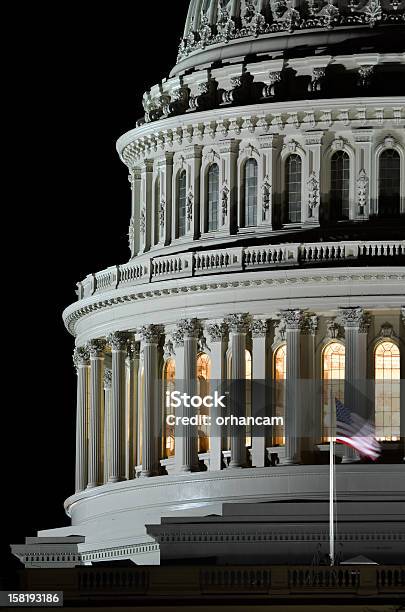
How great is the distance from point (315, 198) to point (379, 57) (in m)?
6.09

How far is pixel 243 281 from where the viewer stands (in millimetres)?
131750

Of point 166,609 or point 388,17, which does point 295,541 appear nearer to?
point 166,609

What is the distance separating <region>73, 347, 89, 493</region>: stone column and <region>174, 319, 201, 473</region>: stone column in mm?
8016

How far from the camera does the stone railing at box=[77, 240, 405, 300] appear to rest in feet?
427

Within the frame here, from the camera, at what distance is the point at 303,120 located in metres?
134

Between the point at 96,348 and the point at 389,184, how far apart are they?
14.6 meters

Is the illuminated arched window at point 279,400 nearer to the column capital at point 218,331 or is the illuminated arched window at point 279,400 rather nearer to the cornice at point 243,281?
the column capital at point 218,331

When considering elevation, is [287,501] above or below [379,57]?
below

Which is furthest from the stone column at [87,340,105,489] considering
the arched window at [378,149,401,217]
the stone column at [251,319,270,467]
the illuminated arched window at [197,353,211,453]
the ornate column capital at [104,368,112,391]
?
the arched window at [378,149,401,217]

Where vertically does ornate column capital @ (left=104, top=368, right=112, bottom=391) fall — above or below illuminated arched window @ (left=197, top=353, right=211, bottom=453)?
above

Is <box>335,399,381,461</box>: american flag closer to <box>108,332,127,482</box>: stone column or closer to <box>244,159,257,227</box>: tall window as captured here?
<box>244,159,257,227</box>: tall window

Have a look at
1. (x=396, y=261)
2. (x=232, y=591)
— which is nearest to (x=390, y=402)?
(x=396, y=261)

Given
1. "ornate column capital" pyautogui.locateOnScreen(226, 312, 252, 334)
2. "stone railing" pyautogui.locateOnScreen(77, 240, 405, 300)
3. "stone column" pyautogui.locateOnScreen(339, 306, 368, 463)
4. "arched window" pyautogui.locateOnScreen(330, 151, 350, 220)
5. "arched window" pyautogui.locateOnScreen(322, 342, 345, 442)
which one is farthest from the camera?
"arched window" pyautogui.locateOnScreen(330, 151, 350, 220)

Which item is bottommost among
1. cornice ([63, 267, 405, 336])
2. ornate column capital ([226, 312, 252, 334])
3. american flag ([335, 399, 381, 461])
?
american flag ([335, 399, 381, 461])
